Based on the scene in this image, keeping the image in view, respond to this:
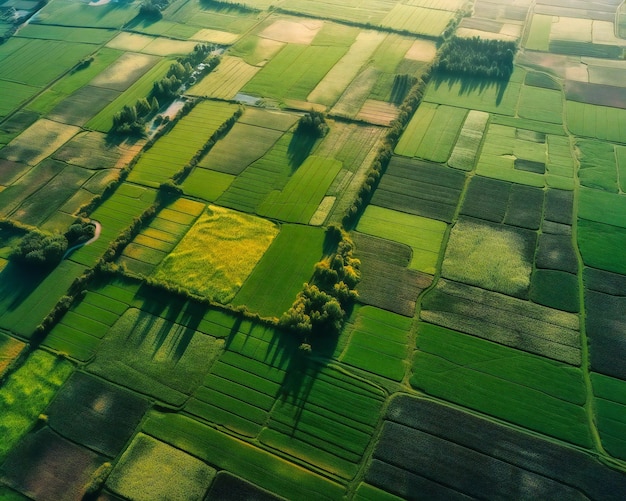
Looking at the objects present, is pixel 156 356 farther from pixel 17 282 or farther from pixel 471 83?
pixel 471 83

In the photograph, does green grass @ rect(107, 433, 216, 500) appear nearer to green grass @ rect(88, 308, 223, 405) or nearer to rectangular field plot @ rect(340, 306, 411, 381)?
green grass @ rect(88, 308, 223, 405)

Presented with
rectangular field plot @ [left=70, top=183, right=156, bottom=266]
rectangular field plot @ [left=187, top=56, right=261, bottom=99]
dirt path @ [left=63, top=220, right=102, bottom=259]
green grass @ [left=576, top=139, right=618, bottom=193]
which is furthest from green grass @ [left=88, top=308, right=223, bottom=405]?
green grass @ [left=576, top=139, right=618, bottom=193]

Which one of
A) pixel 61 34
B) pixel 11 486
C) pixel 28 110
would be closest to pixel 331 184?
pixel 11 486

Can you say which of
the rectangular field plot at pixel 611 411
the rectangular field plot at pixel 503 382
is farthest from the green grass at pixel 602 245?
the rectangular field plot at pixel 503 382

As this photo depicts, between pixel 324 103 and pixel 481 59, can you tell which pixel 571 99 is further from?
pixel 324 103

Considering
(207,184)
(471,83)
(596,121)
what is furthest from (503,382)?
(471,83)

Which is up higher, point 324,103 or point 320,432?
point 324,103

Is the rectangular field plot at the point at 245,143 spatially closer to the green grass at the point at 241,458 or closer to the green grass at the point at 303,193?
the green grass at the point at 303,193
